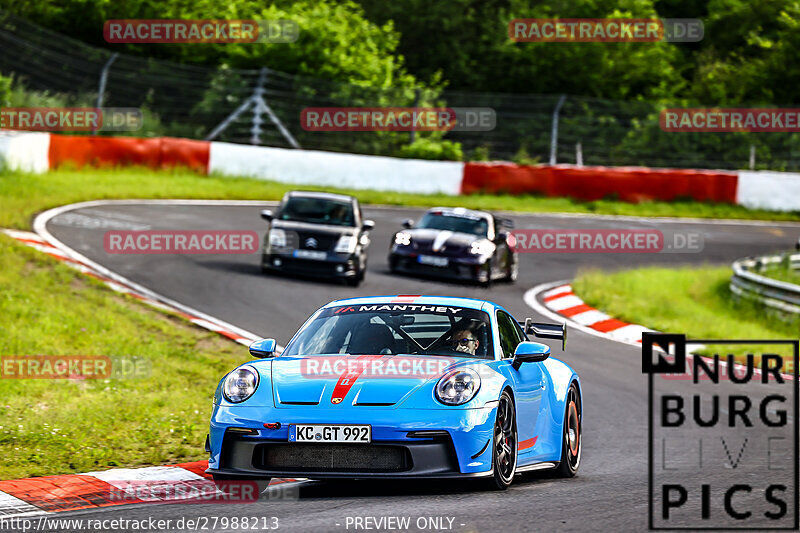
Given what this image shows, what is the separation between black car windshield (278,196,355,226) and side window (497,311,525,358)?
405 inches

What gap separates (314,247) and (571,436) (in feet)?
33.3

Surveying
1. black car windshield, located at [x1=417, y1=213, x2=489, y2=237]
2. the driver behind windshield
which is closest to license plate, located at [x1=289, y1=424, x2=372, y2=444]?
the driver behind windshield

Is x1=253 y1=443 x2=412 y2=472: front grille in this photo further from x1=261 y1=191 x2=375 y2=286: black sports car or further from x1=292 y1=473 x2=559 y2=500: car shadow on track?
x1=261 y1=191 x2=375 y2=286: black sports car

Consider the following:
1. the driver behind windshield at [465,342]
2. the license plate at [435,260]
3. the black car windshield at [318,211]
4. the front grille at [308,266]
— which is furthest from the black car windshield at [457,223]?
the driver behind windshield at [465,342]

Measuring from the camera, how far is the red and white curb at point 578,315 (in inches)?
658

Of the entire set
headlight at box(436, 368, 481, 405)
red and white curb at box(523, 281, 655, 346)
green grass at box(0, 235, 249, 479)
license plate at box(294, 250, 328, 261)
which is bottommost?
red and white curb at box(523, 281, 655, 346)

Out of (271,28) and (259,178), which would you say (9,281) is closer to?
(259,178)

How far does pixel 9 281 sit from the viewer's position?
14.2m

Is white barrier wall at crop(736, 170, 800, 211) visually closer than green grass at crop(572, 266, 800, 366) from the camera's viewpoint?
No

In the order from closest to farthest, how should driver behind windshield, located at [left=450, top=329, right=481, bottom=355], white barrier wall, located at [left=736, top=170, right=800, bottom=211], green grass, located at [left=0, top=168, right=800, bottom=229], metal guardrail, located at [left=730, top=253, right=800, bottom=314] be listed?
driver behind windshield, located at [left=450, top=329, right=481, bottom=355] → metal guardrail, located at [left=730, top=253, right=800, bottom=314] → green grass, located at [left=0, top=168, right=800, bottom=229] → white barrier wall, located at [left=736, top=170, right=800, bottom=211]

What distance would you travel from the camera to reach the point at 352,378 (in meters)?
6.83

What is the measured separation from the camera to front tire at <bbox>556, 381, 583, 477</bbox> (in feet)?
26.3

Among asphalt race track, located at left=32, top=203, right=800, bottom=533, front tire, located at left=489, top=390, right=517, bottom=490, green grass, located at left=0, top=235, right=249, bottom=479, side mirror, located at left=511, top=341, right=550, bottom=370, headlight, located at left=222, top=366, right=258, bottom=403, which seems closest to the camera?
asphalt race track, located at left=32, top=203, right=800, bottom=533

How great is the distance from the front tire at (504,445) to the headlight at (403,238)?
1240 cm
